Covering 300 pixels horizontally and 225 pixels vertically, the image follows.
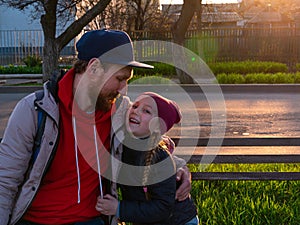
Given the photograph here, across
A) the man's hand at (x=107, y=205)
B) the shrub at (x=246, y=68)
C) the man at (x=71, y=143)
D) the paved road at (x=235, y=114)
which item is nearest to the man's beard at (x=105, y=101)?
the man at (x=71, y=143)

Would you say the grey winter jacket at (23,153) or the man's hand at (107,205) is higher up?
the grey winter jacket at (23,153)

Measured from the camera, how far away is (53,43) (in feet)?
54.7

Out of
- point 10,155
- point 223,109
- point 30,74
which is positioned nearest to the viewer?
point 10,155

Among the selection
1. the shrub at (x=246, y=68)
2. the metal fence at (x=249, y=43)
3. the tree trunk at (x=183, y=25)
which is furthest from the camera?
the metal fence at (x=249, y=43)

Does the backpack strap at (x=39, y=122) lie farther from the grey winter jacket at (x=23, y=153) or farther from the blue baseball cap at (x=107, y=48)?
the blue baseball cap at (x=107, y=48)

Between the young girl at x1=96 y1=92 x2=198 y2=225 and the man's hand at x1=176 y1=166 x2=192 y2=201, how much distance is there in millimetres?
106

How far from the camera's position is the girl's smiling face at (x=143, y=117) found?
3.07 metres

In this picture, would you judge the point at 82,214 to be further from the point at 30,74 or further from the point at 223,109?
the point at 30,74

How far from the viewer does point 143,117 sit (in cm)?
307

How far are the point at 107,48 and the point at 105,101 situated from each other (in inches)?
10.6

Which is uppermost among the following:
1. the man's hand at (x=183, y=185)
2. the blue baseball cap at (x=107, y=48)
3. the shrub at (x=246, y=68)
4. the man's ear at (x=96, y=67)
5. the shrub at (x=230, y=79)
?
the blue baseball cap at (x=107, y=48)

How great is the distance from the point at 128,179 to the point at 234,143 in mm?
1773

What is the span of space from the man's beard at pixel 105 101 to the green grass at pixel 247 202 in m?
1.73

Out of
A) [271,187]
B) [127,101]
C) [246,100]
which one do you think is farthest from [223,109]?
[127,101]
